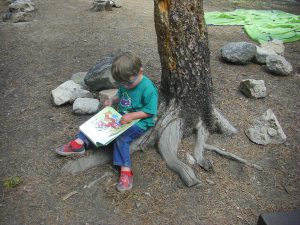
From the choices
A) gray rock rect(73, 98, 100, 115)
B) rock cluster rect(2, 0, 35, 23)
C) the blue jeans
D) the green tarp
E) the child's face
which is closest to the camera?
the child's face

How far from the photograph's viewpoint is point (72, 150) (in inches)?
139

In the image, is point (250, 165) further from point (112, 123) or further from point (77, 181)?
point (77, 181)

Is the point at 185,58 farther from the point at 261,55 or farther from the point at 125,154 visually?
the point at 261,55

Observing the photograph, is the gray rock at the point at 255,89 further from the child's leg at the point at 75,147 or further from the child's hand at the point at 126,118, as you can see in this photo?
the child's leg at the point at 75,147

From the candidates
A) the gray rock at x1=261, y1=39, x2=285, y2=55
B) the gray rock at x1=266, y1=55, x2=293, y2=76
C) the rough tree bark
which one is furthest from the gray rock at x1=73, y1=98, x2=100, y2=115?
the gray rock at x1=261, y1=39, x2=285, y2=55

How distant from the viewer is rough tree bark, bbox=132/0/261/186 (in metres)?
3.37

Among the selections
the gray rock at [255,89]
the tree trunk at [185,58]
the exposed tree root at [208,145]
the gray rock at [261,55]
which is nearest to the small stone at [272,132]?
the exposed tree root at [208,145]

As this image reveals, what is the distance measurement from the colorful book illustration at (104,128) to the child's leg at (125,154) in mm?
84

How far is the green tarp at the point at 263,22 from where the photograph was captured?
729cm

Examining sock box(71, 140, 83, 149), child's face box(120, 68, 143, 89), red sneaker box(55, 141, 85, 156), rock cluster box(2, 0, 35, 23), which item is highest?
child's face box(120, 68, 143, 89)

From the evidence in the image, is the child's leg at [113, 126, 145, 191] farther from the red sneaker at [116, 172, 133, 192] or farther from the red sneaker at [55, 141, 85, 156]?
the red sneaker at [55, 141, 85, 156]

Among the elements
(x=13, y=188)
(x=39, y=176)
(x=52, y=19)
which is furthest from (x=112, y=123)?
(x=52, y=19)

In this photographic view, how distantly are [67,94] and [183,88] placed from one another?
1648 mm

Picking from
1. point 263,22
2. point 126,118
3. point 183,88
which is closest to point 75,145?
point 126,118
